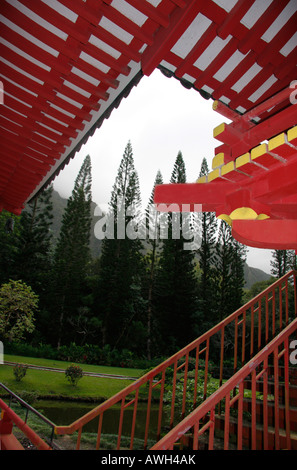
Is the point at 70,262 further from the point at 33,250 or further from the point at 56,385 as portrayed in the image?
the point at 56,385

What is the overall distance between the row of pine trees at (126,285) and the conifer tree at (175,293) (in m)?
0.05

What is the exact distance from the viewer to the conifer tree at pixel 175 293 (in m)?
15.5

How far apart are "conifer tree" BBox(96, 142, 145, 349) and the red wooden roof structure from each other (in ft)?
46.7

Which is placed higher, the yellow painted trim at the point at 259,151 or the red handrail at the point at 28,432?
the yellow painted trim at the point at 259,151

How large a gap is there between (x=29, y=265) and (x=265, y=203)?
16.7 metres

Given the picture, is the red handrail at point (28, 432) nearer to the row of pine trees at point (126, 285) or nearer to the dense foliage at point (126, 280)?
the dense foliage at point (126, 280)

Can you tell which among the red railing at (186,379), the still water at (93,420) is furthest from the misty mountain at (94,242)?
the red railing at (186,379)

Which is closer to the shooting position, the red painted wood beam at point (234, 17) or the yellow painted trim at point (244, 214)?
the red painted wood beam at point (234, 17)

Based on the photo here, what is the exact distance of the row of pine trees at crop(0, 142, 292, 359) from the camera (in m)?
15.0

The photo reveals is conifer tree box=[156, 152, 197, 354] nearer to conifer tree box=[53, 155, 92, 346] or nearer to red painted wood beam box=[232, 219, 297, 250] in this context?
conifer tree box=[53, 155, 92, 346]

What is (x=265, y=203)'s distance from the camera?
1489 millimetres

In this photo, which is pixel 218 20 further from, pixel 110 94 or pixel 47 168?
pixel 47 168

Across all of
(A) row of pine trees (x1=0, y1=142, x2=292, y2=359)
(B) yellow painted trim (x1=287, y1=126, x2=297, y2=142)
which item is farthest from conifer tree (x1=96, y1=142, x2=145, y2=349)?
(B) yellow painted trim (x1=287, y1=126, x2=297, y2=142)
